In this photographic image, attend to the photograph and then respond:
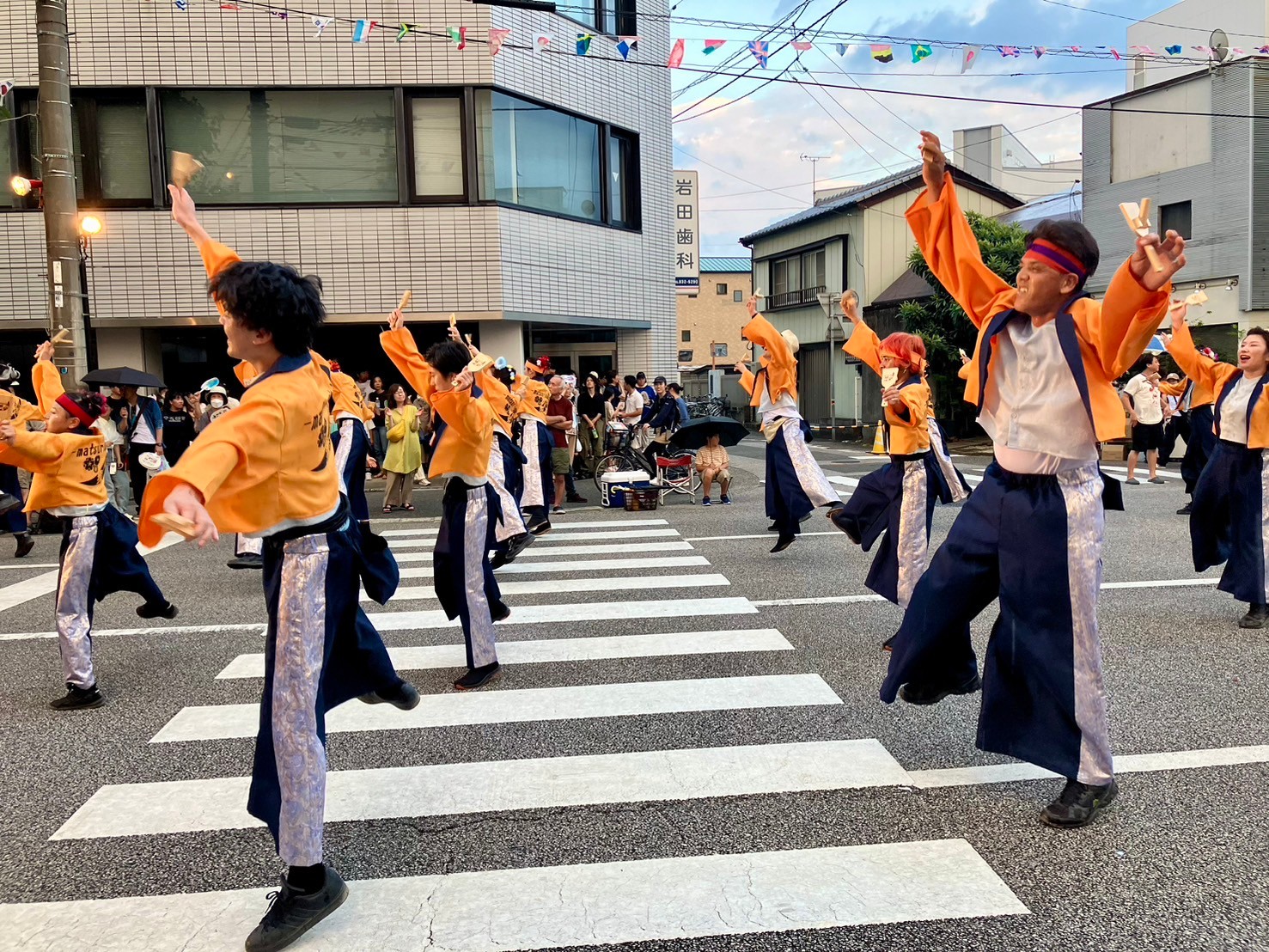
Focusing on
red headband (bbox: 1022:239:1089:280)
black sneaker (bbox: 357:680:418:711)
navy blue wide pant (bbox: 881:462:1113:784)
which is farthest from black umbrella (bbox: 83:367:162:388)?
red headband (bbox: 1022:239:1089:280)

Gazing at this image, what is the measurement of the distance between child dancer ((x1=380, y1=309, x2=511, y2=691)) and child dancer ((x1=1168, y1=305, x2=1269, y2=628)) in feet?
15.0

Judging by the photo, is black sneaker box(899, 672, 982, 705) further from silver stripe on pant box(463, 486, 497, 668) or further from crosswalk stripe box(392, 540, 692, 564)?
crosswalk stripe box(392, 540, 692, 564)

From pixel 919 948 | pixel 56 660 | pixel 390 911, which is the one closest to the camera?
pixel 919 948

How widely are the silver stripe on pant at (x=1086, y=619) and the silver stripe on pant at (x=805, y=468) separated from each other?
513cm

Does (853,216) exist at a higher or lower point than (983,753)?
higher

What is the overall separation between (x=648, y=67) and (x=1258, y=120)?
11993mm

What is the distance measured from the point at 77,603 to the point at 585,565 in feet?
14.3

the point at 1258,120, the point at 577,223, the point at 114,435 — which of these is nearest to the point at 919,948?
the point at 114,435

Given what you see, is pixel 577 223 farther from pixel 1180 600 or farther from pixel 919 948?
pixel 919 948

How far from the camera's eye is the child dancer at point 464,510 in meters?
5.04

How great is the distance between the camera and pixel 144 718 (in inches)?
186

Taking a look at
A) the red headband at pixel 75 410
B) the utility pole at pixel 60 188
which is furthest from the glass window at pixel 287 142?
the red headband at pixel 75 410

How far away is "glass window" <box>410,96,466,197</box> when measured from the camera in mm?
15320

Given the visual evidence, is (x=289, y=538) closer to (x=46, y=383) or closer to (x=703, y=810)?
(x=703, y=810)
